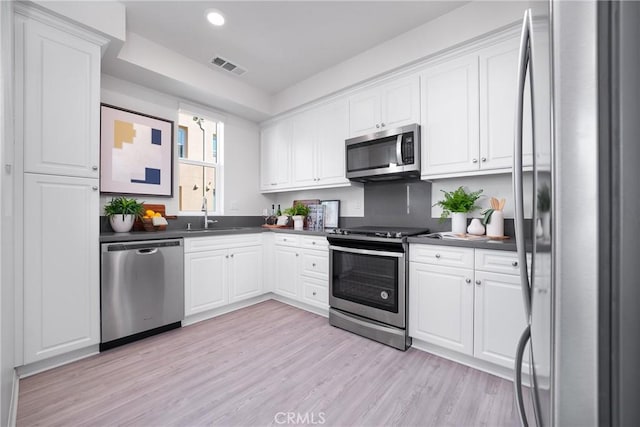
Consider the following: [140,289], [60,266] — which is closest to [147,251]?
[140,289]

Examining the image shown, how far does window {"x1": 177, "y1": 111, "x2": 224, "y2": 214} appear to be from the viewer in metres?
3.45

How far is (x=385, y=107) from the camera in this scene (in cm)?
274

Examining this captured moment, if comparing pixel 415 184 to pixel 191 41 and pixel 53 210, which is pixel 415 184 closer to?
Result: pixel 191 41

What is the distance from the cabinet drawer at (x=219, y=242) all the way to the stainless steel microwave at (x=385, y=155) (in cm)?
141

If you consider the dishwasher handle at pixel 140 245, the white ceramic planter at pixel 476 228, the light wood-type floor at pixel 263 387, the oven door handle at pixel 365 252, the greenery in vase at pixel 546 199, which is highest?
the greenery in vase at pixel 546 199

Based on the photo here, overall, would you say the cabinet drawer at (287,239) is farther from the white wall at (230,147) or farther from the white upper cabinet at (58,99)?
the white upper cabinet at (58,99)

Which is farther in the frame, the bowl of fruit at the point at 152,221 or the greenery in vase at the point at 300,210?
the greenery in vase at the point at 300,210

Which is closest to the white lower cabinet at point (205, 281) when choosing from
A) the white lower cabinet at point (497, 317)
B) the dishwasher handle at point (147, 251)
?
the dishwasher handle at point (147, 251)

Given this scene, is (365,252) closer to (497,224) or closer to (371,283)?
(371,283)

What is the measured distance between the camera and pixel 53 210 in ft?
6.49

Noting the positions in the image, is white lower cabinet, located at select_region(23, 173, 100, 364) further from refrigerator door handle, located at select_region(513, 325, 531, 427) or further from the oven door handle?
refrigerator door handle, located at select_region(513, 325, 531, 427)

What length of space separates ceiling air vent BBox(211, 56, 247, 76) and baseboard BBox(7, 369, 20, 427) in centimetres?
312

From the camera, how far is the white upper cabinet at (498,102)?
2.07 m

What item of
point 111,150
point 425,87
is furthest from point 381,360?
point 111,150
